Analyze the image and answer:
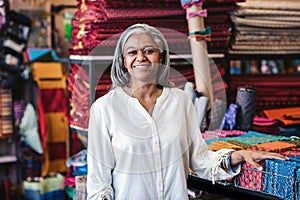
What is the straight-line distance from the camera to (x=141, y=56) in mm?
1295

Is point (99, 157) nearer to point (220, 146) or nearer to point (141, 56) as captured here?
point (141, 56)

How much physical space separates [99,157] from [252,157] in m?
0.44

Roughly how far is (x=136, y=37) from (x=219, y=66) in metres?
1.12

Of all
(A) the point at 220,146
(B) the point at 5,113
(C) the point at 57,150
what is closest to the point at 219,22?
(A) the point at 220,146

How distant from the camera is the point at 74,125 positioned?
7.75 ft

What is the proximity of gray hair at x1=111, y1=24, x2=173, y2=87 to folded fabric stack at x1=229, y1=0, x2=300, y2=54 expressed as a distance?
115cm

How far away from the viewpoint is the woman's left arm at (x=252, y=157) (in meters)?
1.39

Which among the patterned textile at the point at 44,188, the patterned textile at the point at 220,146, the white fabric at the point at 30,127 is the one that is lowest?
the patterned textile at the point at 44,188

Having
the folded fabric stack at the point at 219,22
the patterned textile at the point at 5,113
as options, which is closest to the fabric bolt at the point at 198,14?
the folded fabric stack at the point at 219,22

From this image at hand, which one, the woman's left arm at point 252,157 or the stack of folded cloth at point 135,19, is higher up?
the stack of folded cloth at point 135,19

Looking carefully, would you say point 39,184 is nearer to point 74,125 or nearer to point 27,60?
point 27,60

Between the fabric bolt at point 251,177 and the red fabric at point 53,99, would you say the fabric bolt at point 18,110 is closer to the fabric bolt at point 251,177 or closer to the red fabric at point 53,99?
the red fabric at point 53,99

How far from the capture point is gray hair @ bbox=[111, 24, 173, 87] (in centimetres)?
133

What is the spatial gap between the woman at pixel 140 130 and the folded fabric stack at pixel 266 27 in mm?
1128
